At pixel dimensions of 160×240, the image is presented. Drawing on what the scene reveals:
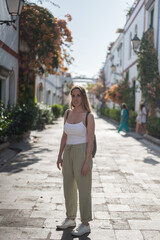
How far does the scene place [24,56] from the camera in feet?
43.1

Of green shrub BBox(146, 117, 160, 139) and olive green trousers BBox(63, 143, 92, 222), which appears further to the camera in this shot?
green shrub BBox(146, 117, 160, 139)

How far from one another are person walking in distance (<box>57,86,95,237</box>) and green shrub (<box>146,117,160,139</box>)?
28.1ft

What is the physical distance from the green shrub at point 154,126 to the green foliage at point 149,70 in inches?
45.9

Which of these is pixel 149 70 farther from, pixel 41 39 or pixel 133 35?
pixel 133 35

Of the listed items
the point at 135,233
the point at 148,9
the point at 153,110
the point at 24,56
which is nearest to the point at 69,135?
the point at 135,233

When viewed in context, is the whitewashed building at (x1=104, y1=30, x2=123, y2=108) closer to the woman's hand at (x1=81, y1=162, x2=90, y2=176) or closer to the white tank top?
the white tank top

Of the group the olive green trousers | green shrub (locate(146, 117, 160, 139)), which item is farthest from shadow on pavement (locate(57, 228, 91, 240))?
green shrub (locate(146, 117, 160, 139))

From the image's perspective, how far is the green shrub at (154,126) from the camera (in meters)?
11.9

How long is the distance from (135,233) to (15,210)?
5.61ft

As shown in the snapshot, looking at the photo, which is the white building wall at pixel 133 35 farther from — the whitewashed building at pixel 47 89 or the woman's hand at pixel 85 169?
the woman's hand at pixel 85 169

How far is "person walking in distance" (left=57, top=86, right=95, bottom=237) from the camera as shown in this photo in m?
3.50

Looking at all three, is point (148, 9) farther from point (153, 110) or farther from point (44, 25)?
point (44, 25)

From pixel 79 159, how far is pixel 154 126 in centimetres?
916

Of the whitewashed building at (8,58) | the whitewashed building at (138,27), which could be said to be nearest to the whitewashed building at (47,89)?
the whitewashed building at (8,58)
